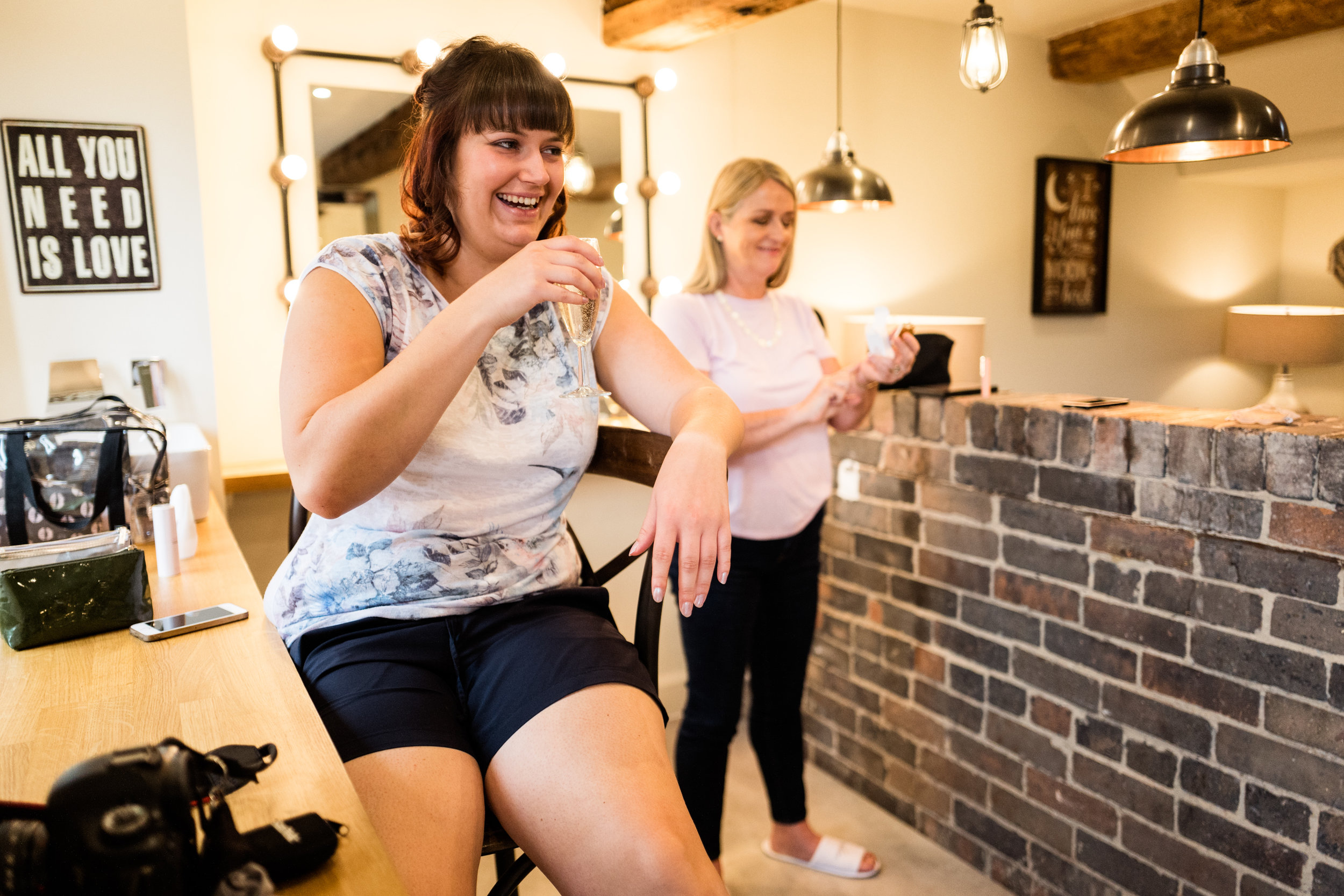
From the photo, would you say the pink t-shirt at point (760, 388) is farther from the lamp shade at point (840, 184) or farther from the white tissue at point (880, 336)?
the lamp shade at point (840, 184)

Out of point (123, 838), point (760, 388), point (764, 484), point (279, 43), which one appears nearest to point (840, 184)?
point (760, 388)

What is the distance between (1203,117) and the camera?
6.01 ft

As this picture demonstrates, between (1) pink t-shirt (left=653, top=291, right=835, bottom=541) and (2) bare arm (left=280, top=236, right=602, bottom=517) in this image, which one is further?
(1) pink t-shirt (left=653, top=291, right=835, bottom=541)

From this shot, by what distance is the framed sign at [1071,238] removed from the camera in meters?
3.98

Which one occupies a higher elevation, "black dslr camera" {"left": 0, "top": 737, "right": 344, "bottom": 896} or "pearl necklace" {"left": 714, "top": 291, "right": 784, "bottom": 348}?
"pearl necklace" {"left": 714, "top": 291, "right": 784, "bottom": 348}

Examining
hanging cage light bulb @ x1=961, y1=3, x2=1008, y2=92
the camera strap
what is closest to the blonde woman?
hanging cage light bulb @ x1=961, y1=3, x2=1008, y2=92

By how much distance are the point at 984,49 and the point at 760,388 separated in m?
0.98

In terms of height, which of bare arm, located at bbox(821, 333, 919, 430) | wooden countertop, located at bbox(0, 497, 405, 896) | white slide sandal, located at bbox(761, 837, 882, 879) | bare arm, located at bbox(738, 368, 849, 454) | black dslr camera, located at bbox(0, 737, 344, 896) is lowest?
white slide sandal, located at bbox(761, 837, 882, 879)

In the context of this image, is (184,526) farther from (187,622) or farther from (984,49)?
(984,49)

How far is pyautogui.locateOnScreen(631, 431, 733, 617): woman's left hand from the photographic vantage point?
0.99m

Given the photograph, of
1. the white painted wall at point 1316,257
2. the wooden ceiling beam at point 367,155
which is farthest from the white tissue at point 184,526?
the white painted wall at point 1316,257

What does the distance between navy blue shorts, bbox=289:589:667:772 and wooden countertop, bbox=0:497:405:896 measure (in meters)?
0.06

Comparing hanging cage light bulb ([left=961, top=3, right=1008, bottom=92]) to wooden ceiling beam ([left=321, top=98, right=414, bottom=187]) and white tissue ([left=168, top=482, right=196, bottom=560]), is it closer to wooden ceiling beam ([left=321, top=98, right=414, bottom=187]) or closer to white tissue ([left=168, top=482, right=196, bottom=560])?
wooden ceiling beam ([left=321, top=98, right=414, bottom=187])

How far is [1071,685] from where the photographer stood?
78.5 inches
